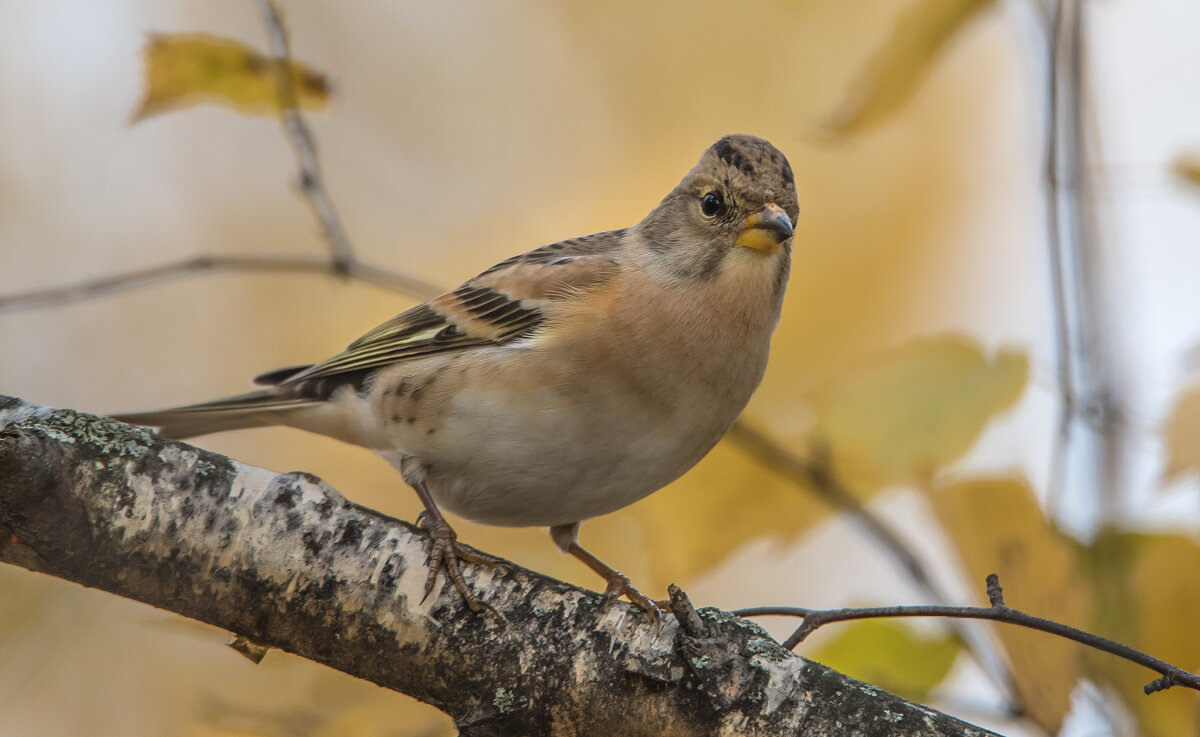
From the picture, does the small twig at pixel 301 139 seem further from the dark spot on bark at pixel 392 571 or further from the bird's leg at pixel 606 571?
the bird's leg at pixel 606 571

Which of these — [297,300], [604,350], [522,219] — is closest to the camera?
[604,350]

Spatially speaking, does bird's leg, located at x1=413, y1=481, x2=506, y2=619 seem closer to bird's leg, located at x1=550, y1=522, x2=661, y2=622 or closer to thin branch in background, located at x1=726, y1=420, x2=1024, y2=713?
bird's leg, located at x1=550, y1=522, x2=661, y2=622

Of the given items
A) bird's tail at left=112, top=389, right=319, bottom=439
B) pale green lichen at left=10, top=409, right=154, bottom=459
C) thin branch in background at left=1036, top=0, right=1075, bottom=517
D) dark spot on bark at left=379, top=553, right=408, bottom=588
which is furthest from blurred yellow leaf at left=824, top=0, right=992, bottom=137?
bird's tail at left=112, top=389, right=319, bottom=439

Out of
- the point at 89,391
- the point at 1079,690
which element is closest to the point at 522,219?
the point at 89,391

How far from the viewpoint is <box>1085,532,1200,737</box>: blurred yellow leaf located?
6.91 feet

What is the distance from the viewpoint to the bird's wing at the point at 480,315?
134 inches

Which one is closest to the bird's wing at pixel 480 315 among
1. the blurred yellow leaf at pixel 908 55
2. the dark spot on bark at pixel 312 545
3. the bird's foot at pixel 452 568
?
the bird's foot at pixel 452 568

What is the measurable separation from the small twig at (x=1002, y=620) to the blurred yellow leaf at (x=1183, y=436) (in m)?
0.51

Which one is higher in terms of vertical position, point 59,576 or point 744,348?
point 744,348

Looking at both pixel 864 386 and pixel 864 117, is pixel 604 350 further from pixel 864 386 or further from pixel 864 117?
pixel 864 117

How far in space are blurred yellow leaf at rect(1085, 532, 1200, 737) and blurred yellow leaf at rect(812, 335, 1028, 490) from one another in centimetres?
37

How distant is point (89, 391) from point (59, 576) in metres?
5.32

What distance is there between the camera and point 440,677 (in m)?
2.18

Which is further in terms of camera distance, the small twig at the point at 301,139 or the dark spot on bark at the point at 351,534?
the small twig at the point at 301,139
